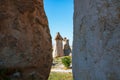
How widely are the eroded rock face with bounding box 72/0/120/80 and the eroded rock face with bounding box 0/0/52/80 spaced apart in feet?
14.6

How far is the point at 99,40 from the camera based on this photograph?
1650mm

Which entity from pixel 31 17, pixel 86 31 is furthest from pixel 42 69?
pixel 86 31

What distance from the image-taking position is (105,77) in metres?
1.59

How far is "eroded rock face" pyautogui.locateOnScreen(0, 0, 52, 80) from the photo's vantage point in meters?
6.21

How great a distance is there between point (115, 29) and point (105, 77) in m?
0.28

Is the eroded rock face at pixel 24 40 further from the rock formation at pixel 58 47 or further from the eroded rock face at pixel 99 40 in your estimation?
the rock formation at pixel 58 47

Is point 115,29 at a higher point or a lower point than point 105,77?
higher

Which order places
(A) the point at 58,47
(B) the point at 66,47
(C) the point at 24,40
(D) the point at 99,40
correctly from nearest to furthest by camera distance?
1. (D) the point at 99,40
2. (C) the point at 24,40
3. (A) the point at 58,47
4. (B) the point at 66,47

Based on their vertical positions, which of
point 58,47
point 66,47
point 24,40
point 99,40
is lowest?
point 99,40

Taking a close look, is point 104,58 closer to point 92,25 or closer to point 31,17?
point 92,25

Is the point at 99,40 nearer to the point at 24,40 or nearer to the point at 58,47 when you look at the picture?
the point at 24,40

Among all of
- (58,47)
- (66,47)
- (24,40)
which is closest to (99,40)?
(24,40)

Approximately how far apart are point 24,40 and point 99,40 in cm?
489

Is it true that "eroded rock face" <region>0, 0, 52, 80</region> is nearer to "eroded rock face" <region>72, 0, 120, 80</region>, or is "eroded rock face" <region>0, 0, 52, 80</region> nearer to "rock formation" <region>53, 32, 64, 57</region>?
"eroded rock face" <region>72, 0, 120, 80</region>
